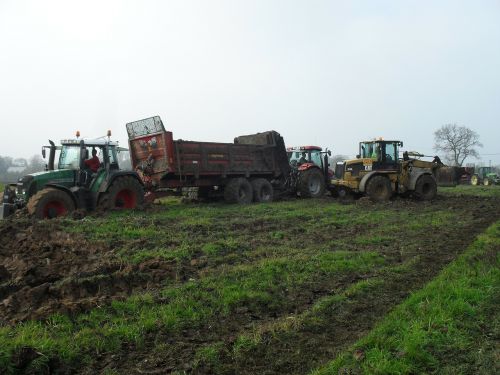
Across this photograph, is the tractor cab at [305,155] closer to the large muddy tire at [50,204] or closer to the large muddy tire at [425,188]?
the large muddy tire at [425,188]

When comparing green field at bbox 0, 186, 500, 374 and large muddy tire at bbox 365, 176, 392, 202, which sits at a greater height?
large muddy tire at bbox 365, 176, 392, 202

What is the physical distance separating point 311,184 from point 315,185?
28 centimetres

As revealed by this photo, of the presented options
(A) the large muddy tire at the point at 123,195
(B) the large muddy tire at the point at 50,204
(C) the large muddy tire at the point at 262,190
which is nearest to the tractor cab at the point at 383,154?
(C) the large muddy tire at the point at 262,190

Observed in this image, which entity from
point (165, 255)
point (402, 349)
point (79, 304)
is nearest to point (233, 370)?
point (402, 349)

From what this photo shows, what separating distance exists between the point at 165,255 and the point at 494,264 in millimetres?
5166

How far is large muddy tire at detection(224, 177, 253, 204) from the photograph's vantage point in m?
16.6

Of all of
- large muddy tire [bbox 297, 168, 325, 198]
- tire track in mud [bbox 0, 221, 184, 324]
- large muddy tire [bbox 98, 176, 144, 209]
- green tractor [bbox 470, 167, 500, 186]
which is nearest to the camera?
tire track in mud [bbox 0, 221, 184, 324]

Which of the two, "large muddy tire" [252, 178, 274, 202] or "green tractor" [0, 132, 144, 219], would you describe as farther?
"large muddy tire" [252, 178, 274, 202]

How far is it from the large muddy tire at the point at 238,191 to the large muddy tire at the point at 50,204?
6.03 metres

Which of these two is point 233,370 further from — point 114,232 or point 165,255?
point 114,232

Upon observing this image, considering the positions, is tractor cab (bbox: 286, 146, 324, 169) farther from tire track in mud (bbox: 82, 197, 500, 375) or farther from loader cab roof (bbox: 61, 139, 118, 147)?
tire track in mud (bbox: 82, 197, 500, 375)

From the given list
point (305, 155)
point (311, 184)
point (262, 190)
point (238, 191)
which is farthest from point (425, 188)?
point (238, 191)

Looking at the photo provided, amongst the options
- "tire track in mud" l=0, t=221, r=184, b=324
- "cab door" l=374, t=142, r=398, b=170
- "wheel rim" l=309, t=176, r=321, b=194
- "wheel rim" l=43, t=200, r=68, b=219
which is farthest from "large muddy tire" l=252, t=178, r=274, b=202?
"tire track in mud" l=0, t=221, r=184, b=324

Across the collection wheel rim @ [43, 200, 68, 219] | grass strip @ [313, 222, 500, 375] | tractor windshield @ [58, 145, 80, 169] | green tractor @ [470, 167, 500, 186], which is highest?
tractor windshield @ [58, 145, 80, 169]
